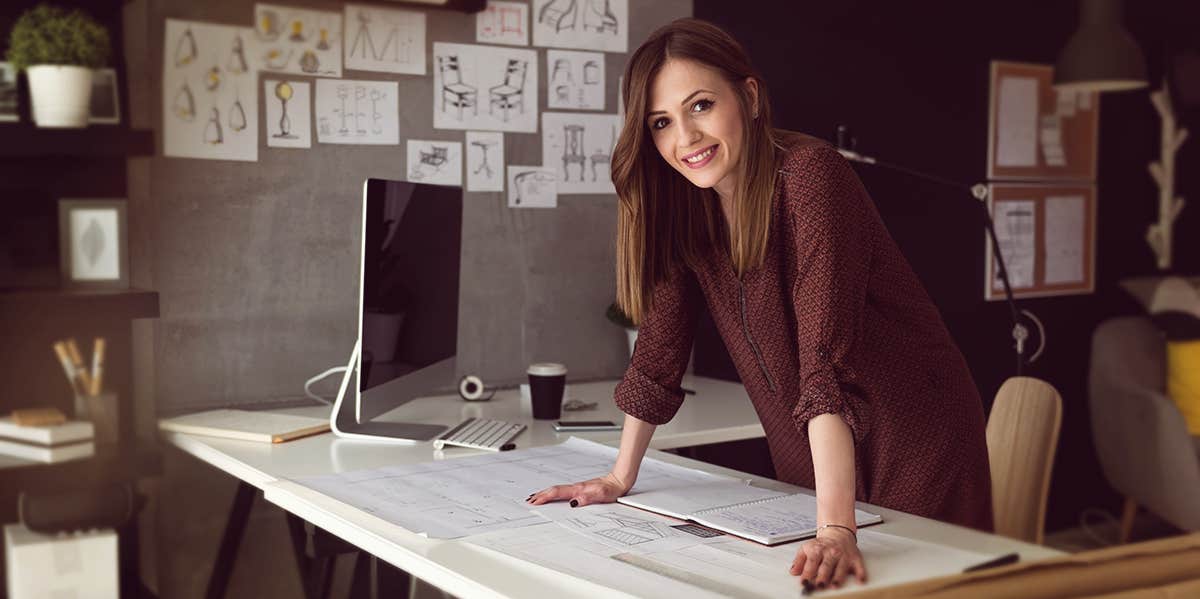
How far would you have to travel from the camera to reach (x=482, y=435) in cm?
198

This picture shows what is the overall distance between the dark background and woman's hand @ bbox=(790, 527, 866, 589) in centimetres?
197

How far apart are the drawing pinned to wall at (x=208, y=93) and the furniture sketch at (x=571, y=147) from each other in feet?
2.70

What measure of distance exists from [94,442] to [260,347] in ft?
1.33

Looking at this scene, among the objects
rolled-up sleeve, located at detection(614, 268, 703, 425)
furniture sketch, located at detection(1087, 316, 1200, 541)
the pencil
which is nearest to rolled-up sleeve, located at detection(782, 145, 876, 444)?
rolled-up sleeve, located at detection(614, 268, 703, 425)

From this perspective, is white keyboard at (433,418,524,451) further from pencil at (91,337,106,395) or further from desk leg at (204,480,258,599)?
pencil at (91,337,106,395)

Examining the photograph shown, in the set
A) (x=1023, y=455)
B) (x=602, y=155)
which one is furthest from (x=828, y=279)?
(x=602, y=155)

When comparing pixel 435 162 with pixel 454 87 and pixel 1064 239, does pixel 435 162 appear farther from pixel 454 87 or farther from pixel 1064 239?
pixel 1064 239

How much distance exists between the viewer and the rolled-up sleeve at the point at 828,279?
4.05 ft

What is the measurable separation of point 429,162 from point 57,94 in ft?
2.84

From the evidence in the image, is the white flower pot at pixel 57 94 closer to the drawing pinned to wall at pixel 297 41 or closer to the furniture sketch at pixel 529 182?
the drawing pinned to wall at pixel 297 41

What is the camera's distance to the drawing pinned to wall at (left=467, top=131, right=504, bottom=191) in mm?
2699

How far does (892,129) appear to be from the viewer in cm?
351

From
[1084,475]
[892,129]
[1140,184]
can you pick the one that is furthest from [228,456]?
[1140,184]

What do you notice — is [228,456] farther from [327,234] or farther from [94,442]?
[327,234]
